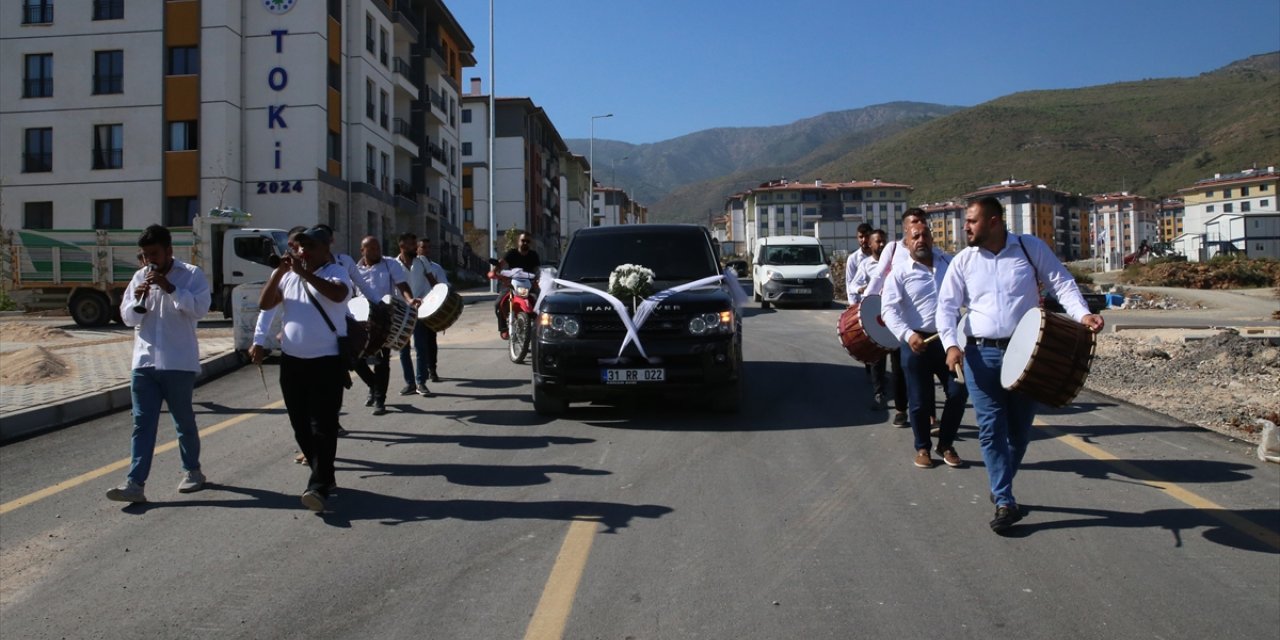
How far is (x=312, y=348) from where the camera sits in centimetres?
589

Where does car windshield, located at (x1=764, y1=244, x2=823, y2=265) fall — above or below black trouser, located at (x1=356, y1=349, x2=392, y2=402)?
above

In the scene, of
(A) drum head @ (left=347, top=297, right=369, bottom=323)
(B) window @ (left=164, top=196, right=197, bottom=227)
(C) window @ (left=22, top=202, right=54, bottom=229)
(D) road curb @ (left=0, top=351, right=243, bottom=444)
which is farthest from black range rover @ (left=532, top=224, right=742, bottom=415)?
(C) window @ (left=22, top=202, right=54, bottom=229)

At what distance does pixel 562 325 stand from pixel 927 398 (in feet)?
10.5

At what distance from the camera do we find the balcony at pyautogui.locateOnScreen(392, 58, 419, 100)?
151 ft

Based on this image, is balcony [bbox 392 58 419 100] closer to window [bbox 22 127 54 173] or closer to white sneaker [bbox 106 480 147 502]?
window [bbox 22 127 54 173]

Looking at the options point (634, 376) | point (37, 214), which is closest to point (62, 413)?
point (634, 376)

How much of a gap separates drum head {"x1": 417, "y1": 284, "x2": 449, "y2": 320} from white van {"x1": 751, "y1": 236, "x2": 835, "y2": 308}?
58.4 ft

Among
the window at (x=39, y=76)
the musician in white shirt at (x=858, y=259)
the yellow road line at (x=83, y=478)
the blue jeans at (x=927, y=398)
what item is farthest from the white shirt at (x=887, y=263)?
the window at (x=39, y=76)

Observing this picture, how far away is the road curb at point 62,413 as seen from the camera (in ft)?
28.0

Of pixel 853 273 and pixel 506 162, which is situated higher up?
pixel 506 162

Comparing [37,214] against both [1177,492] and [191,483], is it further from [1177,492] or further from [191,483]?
[1177,492]

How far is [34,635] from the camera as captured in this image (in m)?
4.03

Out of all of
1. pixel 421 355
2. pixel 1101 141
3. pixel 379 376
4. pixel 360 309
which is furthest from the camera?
pixel 1101 141

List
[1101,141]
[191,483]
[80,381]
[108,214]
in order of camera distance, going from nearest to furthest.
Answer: [191,483] → [80,381] → [108,214] → [1101,141]
